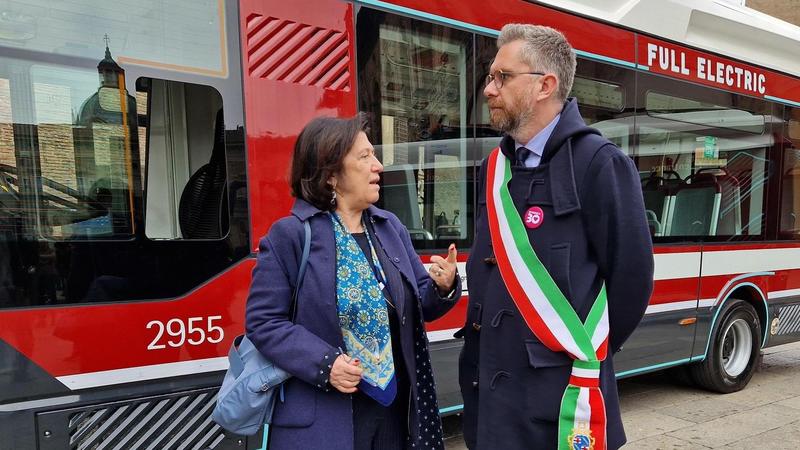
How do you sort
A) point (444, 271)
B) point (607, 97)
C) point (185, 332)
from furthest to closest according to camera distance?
point (607, 97) < point (185, 332) < point (444, 271)

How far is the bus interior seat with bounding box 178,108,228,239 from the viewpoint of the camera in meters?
2.62

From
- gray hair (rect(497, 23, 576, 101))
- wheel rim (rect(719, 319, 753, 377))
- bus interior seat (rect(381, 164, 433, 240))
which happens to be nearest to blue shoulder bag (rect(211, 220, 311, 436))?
gray hair (rect(497, 23, 576, 101))

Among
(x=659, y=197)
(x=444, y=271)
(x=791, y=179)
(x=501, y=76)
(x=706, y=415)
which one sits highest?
(x=501, y=76)

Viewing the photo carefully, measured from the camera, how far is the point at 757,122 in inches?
209

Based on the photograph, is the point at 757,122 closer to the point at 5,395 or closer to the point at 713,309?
the point at 713,309

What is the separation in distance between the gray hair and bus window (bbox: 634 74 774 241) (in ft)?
9.81

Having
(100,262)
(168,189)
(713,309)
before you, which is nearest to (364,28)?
(168,189)

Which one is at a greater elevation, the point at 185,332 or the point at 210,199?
the point at 210,199

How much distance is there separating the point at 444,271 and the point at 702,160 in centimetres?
407

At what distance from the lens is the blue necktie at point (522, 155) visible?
5.83 ft

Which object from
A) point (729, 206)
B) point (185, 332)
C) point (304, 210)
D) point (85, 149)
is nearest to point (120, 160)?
point (85, 149)

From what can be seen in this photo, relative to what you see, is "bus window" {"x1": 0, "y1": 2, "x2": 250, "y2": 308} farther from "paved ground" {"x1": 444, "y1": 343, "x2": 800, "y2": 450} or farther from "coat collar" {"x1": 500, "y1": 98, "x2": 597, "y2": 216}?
"paved ground" {"x1": 444, "y1": 343, "x2": 800, "y2": 450}

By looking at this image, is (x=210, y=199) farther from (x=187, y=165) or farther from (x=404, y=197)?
(x=404, y=197)

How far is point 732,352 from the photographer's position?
5.47 m
